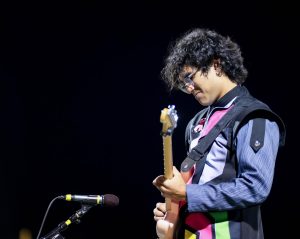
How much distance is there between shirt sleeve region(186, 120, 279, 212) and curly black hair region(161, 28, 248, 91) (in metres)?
0.35

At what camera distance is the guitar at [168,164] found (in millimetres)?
1210

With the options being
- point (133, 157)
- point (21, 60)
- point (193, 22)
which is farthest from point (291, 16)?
point (21, 60)

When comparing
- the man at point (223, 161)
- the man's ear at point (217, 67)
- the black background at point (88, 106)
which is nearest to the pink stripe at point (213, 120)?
the man at point (223, 161)

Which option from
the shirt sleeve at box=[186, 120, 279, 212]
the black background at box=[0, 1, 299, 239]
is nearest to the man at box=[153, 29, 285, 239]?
the shirt sleeve at box=[186, 120, 279, 212]

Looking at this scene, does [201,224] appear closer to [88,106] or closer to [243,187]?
[243,187]

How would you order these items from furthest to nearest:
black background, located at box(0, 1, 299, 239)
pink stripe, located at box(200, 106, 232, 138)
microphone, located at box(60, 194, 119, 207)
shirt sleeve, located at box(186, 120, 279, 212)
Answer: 1. black background, located at box(0, 1, 299, 239)
2. microphone, located at box(60, 194, 119, 207)
3. pink stripe, located at box(200, 106, 232, 138)
4. shirt sleeve, located at box(186, 120, 279, 212)

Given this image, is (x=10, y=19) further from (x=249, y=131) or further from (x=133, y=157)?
(x=249, y=131)

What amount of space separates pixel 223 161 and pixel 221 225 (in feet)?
0.63

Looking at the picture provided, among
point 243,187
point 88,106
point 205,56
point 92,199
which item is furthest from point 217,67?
point 88,106

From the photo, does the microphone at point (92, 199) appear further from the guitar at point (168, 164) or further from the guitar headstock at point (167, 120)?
the guitar headstock at point (167, 120)

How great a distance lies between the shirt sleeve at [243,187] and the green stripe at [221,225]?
67mm

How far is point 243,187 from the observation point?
3.88 ft

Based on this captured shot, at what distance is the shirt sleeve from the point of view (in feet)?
3.88

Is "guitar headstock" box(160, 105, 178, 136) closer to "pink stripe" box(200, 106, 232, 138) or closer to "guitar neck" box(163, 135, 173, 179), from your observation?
"guitar neck" box(163, 135, 173, 179)
